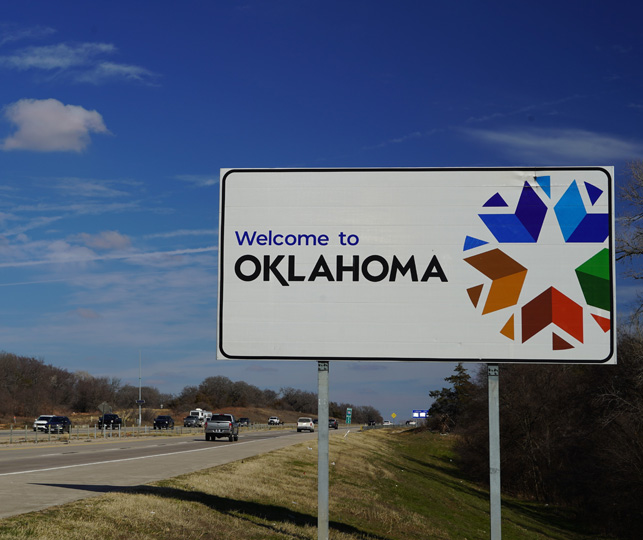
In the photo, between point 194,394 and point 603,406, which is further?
point 194,394

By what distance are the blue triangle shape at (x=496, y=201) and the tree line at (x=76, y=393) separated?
93.3 meters

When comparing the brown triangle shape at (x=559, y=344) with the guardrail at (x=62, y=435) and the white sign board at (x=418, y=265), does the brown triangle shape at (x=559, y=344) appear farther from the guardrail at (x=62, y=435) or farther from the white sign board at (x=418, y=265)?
the guardrail at (x=62, y=435)

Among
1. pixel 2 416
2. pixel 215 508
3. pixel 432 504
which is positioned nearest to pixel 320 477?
pixel 215 508

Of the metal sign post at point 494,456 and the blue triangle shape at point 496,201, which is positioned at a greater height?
the blue triangle shape at point 496,201

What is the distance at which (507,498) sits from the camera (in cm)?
5034

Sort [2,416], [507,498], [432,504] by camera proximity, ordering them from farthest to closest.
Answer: [2,416]
[507,498]
[432,504]

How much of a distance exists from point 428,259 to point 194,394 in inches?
6669

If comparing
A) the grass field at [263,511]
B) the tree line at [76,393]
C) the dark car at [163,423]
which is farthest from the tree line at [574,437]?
the tree line at [76,393]

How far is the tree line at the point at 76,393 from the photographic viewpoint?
365ft

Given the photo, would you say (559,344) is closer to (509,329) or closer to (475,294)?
(509,329)

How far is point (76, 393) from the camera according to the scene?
13400 centimetres

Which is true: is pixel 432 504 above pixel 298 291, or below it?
below

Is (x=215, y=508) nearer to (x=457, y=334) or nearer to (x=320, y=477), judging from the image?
(x=320, y=477)

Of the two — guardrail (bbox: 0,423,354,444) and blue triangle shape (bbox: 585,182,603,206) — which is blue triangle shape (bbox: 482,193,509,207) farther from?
guardrail (bbox: 0,423,354,444)
